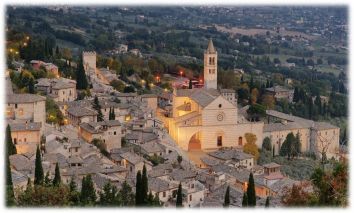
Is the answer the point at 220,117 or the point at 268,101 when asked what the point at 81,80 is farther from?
the point at 268,101

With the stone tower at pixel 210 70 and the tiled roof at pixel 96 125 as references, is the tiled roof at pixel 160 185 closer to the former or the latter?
the tiled roof at pixel 96 125

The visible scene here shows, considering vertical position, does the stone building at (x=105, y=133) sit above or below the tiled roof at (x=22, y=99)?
below

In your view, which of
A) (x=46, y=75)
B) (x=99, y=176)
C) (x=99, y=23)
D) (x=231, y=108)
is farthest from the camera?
(x=99, y=23)

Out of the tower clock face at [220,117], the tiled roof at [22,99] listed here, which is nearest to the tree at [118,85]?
the tower clock face at [220,117]

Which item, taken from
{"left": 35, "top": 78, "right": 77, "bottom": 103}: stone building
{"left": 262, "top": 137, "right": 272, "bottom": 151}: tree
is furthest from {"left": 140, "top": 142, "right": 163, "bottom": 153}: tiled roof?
{"left": 262, "top": 137, "right": 272, "bottom": 151}: tree

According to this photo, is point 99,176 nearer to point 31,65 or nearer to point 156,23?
point 31,65

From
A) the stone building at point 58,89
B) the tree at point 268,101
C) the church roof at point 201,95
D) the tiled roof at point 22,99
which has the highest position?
the tiled roof at point 22,99

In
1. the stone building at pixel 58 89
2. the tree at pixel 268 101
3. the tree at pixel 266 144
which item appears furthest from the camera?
the tree at pixel 268 101

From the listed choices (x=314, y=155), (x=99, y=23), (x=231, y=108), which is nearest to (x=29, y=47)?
(x=231, y=108)
